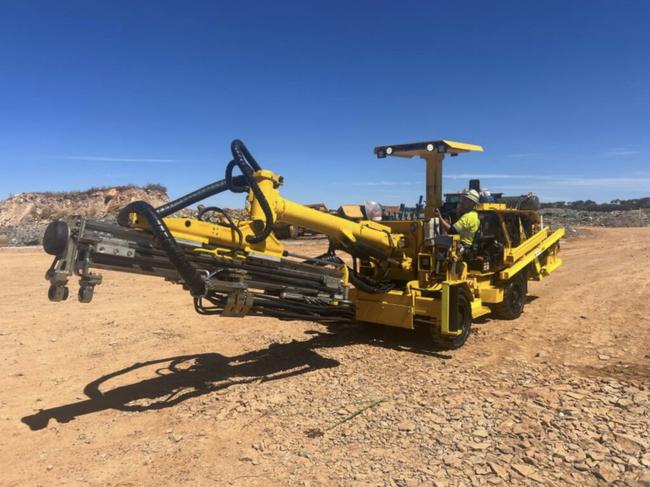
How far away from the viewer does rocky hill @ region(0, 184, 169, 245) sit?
37969 millimetres

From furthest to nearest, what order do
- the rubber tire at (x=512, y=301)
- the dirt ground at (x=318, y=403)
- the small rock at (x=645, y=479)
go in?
the rubber tire at (x=512, y=301) < the dirt ground at (x=318, y=403) < the small rock at (x=645, y=479)

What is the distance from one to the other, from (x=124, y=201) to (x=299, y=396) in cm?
3814

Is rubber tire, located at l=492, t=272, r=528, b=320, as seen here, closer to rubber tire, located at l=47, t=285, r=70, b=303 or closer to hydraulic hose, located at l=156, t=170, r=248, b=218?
hydraulic hose, located at l=156, t=170, r=248, b=218

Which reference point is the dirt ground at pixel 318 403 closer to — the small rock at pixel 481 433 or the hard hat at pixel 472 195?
the small rock at pixel 481 433

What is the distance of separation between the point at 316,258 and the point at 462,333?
2292 millimetres

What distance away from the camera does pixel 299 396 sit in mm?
5438

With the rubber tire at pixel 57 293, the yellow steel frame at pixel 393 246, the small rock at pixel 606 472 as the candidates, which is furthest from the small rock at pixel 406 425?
the rubber tire at pixel 57 293

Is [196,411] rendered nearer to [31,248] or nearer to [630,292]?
[630,292]

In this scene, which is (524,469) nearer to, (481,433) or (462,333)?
(481,433)

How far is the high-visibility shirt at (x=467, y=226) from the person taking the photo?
24.8 ft

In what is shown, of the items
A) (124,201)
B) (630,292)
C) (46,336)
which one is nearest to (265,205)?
(46,336)

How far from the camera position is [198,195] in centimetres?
505

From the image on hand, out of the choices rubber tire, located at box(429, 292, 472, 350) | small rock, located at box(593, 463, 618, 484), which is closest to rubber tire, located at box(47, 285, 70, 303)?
small rock, located at box(593, 463, 618, 484)


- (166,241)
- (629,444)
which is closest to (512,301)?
(629,444)
